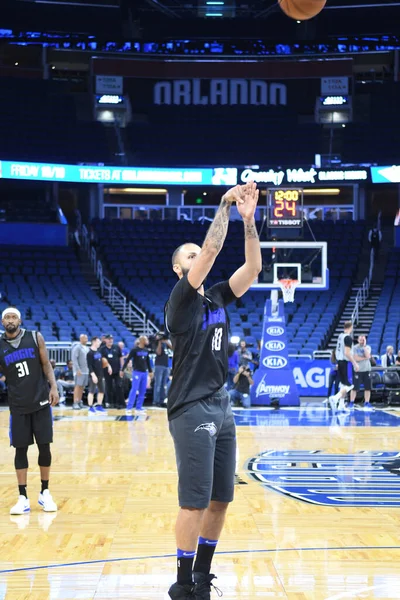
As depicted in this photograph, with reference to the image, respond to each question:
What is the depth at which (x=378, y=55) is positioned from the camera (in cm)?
3662

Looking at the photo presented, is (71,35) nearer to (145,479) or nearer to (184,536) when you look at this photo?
(145,479)

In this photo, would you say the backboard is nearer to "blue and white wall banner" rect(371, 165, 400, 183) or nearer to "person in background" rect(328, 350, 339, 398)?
"person in background" rect(328, 350, 339, 398)

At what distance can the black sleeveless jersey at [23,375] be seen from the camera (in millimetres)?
7531

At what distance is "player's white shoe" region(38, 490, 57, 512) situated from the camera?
736 centimetres

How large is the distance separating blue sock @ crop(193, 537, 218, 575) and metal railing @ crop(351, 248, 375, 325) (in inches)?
925

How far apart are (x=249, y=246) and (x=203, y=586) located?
184 cm

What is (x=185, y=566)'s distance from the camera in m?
4.46

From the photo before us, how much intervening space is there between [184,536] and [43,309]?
22.4m

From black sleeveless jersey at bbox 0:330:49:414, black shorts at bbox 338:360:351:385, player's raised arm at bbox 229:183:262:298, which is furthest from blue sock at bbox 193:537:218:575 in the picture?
black shorts at bbox 338:360:351:385

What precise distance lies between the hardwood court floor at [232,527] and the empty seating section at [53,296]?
1269cm

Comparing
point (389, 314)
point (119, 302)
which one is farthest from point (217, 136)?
point (389, 314)

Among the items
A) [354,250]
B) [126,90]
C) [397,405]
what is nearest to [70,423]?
[397,405]

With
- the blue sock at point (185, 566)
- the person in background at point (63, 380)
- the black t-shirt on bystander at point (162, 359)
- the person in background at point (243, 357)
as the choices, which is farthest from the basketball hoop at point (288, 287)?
the blue sock at point (185, 566)

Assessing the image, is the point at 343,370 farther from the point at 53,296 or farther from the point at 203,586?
the point at 203,586
